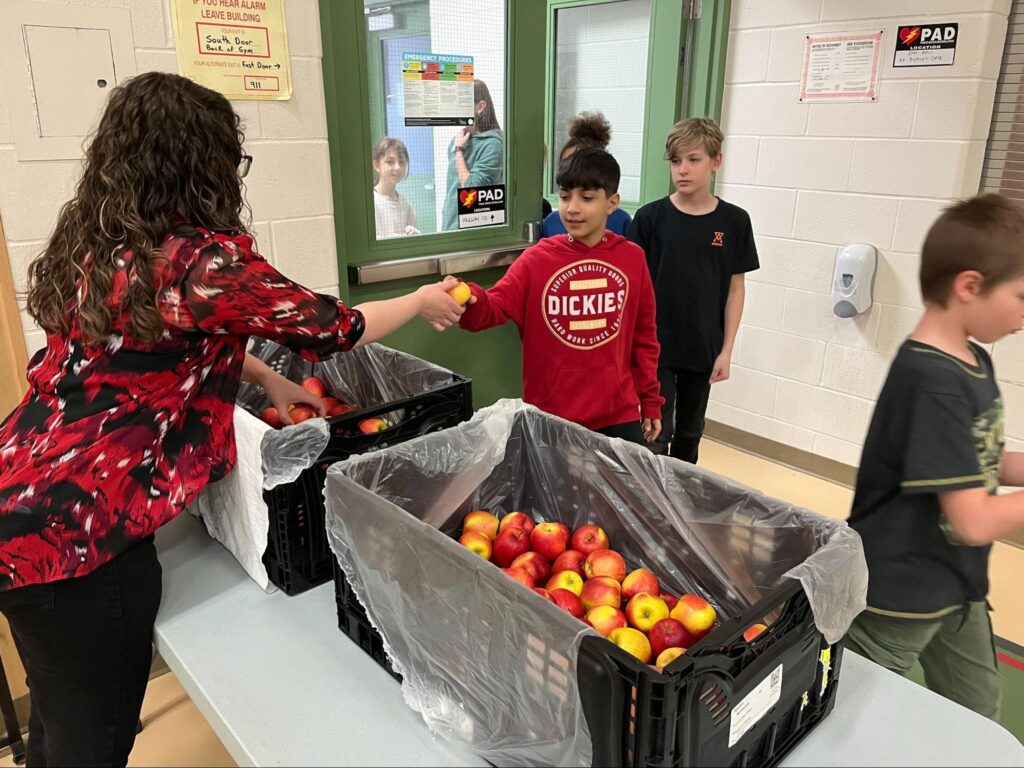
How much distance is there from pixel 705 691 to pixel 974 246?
0.86m

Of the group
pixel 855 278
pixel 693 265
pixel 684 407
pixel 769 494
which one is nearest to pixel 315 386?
pixel 769 494

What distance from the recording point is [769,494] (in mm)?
2137

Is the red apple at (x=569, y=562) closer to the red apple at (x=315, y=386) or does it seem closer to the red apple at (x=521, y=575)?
the red apple at (x=521, y=575)

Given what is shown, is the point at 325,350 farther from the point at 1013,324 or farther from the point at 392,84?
the point at 392,84

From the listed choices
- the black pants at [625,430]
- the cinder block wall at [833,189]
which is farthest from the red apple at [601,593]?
the cinder block wall at [833,189]

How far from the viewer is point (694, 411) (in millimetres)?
2932

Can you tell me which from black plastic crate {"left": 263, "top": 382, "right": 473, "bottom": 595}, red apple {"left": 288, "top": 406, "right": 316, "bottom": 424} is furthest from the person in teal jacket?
black plastic crate {"left": 263, "top": 382, "right": 473, "bottom": 595}

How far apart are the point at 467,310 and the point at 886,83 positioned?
2159 millimetres

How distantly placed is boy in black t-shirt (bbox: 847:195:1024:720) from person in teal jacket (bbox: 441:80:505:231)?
147 cm

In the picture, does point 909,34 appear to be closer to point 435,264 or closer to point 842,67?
point 842,67

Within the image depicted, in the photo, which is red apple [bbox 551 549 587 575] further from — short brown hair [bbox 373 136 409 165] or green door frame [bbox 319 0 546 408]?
short brown hair [bbox 373 136 409 165]

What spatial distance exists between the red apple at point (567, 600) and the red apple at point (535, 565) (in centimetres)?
11

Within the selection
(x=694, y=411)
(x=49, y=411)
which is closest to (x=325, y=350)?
(x=49, y=411)

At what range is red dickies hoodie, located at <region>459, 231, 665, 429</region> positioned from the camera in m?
1.94
